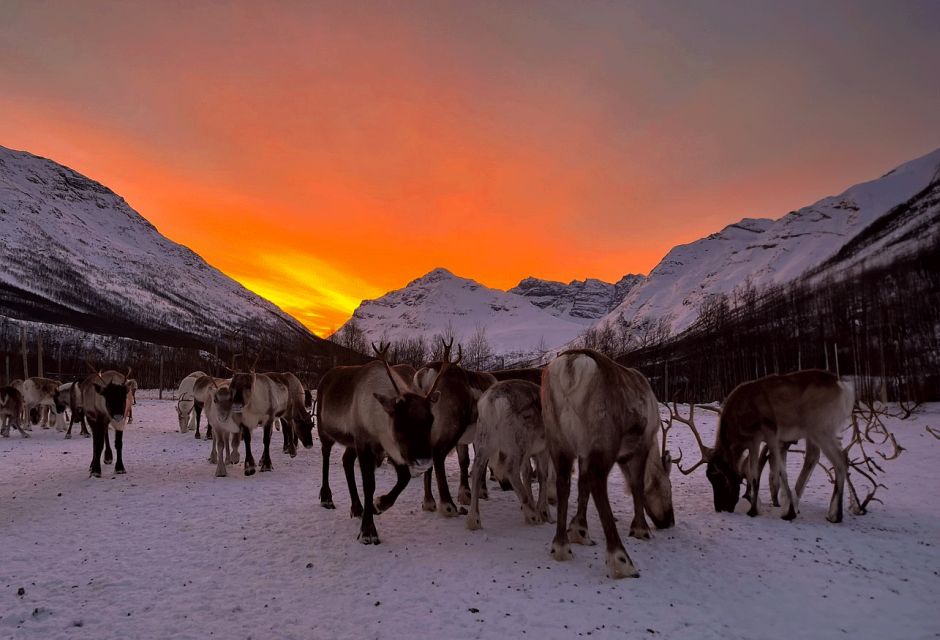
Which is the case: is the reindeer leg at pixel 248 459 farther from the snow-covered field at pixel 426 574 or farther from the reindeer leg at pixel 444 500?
the reindeer leg at pixel 444 500

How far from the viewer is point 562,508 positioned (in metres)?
5.90

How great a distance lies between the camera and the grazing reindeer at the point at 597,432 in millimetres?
5551

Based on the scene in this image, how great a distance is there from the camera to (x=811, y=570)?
19.2 ft

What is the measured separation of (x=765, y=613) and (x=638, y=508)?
2.05m

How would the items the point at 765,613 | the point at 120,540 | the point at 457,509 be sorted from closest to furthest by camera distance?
the point at 765,613, the point at 120,540, the point at 457,509

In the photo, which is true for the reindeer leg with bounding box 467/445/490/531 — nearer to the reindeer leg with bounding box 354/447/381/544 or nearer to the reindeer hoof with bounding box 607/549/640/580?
the reindeer leg with bounding box 354/447/381/544

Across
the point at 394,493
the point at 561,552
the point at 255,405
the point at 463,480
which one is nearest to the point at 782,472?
the point at 561,552

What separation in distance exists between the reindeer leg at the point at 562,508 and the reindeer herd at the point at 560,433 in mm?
13

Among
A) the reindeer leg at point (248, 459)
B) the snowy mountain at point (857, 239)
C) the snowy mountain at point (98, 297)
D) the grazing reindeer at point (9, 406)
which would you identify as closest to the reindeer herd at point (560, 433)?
the reindeer leg at point (248, 459)

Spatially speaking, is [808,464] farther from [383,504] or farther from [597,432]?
[383,504]

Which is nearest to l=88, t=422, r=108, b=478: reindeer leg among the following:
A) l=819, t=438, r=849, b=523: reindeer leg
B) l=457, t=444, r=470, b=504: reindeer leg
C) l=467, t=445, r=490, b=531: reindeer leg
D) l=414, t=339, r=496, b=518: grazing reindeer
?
l=414, t=339, r=496, b=518: grazing reindeer

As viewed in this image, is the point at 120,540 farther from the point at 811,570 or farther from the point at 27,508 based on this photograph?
the point at 811,570

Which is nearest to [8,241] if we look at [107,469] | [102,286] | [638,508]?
[102,286]

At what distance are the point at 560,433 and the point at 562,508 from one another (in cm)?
86
